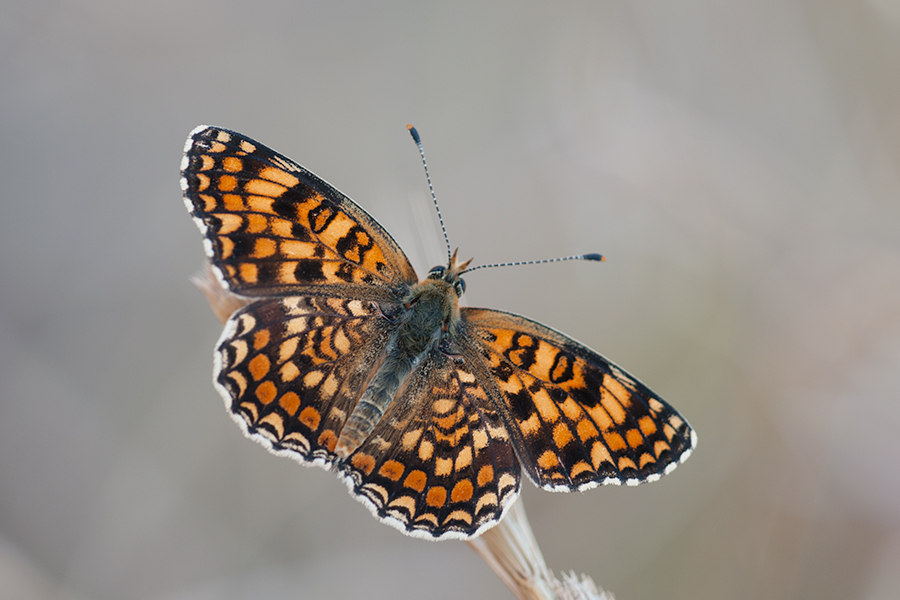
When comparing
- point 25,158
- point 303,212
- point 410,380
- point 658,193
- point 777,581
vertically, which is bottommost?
point 25,158

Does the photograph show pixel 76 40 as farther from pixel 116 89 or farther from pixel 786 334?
pixel 786 334

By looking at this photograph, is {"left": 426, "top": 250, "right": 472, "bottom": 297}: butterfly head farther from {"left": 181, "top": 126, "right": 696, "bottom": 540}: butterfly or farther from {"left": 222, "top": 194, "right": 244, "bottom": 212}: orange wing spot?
{"left": 222, "top": 194, "right": 244, "bottom": 212}: orange wing spot

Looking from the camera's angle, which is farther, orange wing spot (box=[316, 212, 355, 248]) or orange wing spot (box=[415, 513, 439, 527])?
orange wing spot (box=[316, 212, 355, 248])

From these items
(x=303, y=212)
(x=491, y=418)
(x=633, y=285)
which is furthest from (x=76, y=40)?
(x=633, y=285)

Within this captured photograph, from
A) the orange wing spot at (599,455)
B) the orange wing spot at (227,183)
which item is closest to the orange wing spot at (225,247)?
the orange wing spot at (227,183)

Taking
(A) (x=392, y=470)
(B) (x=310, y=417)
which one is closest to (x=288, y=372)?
(B) (x=310, y=417)

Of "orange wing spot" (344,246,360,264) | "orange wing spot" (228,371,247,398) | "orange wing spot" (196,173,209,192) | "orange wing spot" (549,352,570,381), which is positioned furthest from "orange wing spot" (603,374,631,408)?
"orange wing spot" (196,173,209,192)
